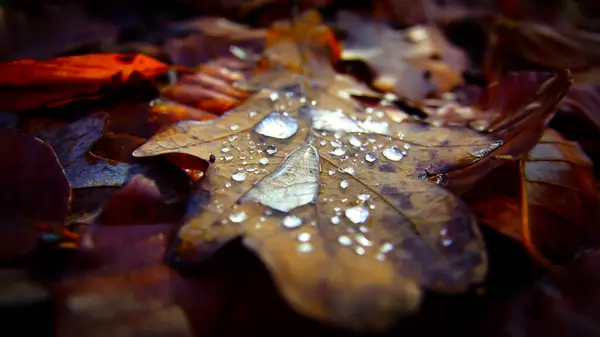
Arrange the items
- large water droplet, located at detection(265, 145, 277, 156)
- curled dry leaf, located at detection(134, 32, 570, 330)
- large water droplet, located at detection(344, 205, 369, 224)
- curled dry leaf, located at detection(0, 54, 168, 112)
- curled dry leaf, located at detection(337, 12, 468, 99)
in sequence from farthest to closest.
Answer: curled dry leaf, located at detection(337, 12, 468, 99) < curled dry leaf, located at detection(0, 54, 168, 112) < large water droplet, located at detection(265, 145, 277, 156) < large water droplet, located at detection(344, 205, 369, 224) < curled dry leaf, located at detection(134, 32, 570, 330)

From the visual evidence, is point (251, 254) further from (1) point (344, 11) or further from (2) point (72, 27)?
(1) point (344, 11)

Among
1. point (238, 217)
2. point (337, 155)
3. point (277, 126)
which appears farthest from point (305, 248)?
point (277, 126)

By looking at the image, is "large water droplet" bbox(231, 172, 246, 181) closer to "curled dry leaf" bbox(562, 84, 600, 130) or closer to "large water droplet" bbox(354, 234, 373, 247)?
"large water droplet" bbox(354, 234, 373, 247)

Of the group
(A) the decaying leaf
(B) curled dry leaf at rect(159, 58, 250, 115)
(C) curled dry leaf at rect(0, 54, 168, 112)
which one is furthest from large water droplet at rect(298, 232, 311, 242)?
(A) the decaying leaf

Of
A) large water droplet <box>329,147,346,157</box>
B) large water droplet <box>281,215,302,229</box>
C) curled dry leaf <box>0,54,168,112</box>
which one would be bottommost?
large water droplet <box>329,147,346,157</box>

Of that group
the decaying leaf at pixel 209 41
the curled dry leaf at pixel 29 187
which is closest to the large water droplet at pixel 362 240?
the curled dry leaf at pixel 29 187

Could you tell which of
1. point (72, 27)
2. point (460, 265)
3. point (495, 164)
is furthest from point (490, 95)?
point (72, 27)
